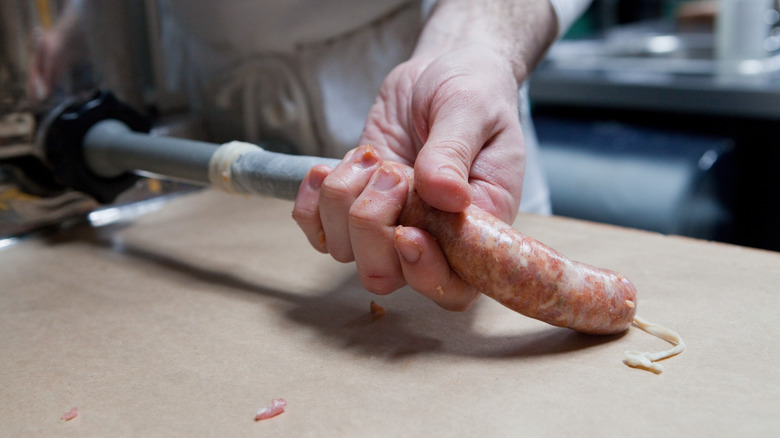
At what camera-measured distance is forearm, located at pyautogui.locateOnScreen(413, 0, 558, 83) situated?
116 centimetres

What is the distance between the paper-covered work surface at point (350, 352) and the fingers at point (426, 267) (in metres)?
0.08

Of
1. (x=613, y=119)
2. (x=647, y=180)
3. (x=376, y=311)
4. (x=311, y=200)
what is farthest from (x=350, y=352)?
(x=613, y=119)

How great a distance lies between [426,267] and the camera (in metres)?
0.80

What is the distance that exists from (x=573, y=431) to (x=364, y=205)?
35cm

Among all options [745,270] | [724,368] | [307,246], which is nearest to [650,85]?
[745,270]

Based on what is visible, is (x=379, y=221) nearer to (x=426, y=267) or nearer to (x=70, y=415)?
(x=426, y=267)

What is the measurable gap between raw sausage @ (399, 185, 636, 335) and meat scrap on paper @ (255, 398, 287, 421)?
264 mm

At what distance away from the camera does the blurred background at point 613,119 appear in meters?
1.26

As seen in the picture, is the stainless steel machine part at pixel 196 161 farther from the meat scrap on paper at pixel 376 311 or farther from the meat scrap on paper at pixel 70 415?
the meat scrap on paper at pixel 70 415

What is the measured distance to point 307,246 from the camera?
1233 mm

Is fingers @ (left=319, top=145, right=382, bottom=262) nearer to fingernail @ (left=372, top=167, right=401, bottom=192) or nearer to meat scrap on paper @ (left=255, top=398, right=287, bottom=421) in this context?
fingernail @ (left=372, top=167, right=401, bottom=192)

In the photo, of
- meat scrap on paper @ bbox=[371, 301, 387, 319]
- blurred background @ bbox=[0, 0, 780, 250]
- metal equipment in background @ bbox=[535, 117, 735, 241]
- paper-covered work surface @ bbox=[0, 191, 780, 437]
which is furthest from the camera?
metal equipment in background @ bbox=[535, 117, 735, 241]

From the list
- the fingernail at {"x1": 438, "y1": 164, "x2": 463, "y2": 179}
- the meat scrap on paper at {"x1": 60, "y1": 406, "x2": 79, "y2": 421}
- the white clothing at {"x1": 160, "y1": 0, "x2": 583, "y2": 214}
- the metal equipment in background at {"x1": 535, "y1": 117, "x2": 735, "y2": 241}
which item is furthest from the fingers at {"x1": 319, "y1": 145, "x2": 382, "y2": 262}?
the metal equipment in background at {"x1": 535, "y1": 117, "x2": 735, "y2": 241}

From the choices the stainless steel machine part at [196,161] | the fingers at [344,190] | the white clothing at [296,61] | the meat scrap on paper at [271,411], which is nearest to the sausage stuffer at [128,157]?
the stainless steel machine part at [196,161]
